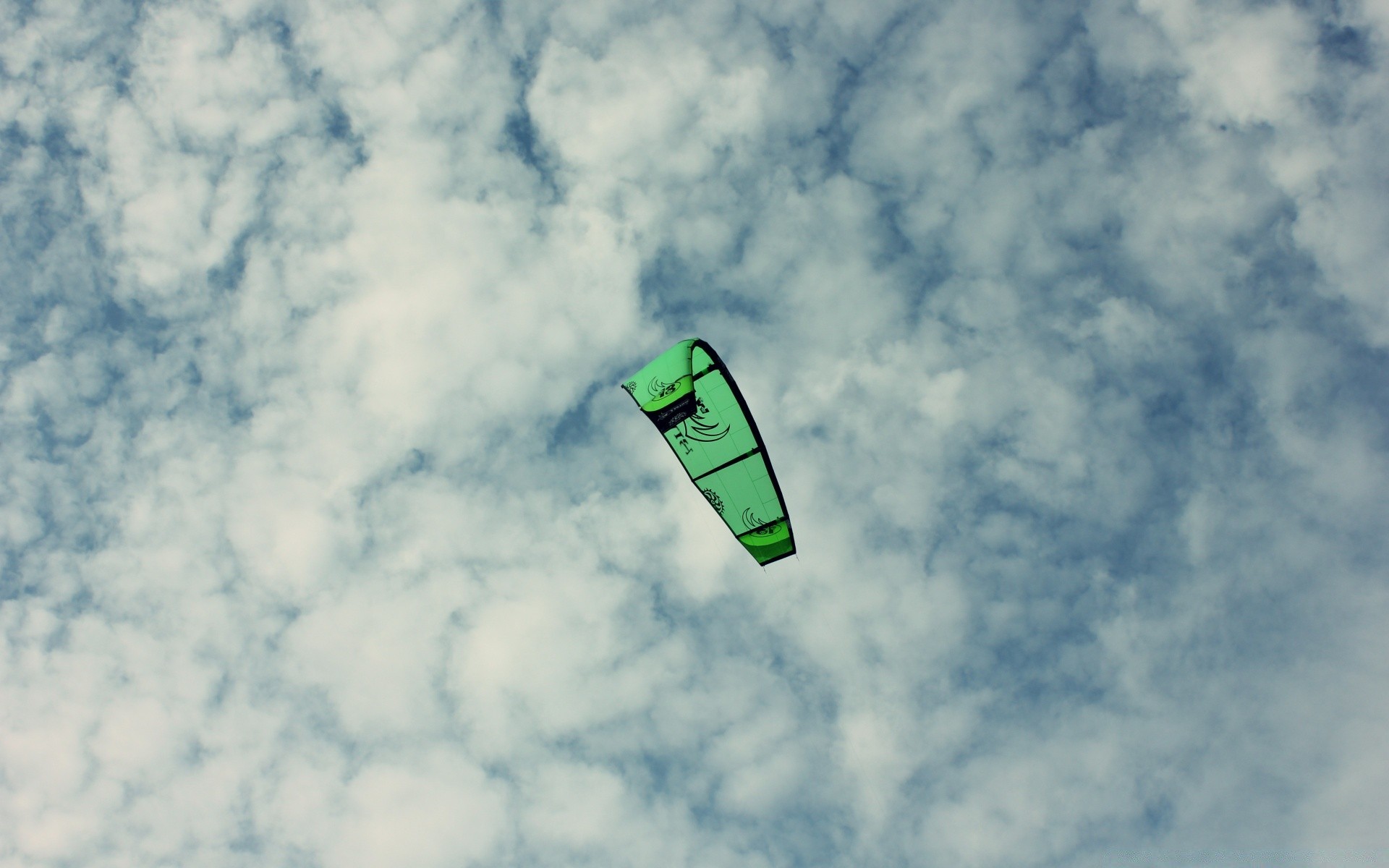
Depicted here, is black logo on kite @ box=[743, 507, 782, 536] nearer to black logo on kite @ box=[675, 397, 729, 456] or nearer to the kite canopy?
the kite canopy

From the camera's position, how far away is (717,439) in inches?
734

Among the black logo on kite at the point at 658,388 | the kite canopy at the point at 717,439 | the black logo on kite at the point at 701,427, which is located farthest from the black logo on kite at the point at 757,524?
the black logo on kite at the point at 658,388

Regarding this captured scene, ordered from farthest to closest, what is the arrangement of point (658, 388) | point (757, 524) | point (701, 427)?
point (757, 524)
point (701, 427)
point (658, 388)

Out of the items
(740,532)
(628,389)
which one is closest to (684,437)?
(628,389)

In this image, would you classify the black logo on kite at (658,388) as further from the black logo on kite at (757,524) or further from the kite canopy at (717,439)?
the black logo on kite at (757,524)

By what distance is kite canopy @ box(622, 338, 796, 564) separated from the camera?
59.0 feet

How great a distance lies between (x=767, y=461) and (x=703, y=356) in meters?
3.11

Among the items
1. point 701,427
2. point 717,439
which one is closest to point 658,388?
point 701,427

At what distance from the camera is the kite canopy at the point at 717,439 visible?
18.0m

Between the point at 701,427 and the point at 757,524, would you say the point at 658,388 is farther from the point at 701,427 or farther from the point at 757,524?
the point at 757,524

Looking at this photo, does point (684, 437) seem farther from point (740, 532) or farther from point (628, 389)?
point (740, 532)

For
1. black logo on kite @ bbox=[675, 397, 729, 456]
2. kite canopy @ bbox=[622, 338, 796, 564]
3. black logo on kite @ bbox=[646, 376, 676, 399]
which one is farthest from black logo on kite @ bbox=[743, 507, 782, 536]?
black logo on kite @ bbox=[646, 376, 676, 399]

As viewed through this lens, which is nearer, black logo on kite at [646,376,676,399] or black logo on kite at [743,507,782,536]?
black logo on kite at [646,376,676,399]

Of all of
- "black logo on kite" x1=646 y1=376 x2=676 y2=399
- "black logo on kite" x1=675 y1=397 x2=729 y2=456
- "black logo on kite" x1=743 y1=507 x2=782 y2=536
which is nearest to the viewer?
"black logo on kite" x1=646 y1=376 x2=676 y2=399
